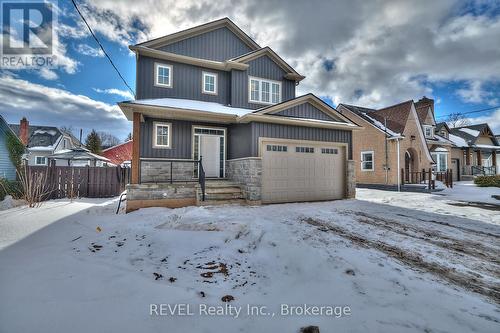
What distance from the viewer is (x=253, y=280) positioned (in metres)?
2.94

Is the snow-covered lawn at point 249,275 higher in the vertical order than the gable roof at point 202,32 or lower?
lower

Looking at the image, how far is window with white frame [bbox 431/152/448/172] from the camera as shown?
19672 millimetres

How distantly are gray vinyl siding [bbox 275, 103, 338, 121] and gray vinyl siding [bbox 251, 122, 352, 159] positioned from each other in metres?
0.53

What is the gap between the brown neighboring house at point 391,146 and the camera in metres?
15.3

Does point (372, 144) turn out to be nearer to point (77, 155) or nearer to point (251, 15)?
point (251, 15)

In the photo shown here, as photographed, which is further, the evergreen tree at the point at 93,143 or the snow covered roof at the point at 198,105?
the evergreen tree at the point at 93,143

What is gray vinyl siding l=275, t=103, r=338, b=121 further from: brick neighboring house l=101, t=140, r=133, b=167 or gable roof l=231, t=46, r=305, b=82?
brick neighboring house l=101, t=140, r=133, b=167

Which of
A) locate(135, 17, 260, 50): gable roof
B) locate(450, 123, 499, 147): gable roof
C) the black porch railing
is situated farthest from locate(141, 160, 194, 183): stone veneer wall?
locate(450, 123, 499, 147): gable roof

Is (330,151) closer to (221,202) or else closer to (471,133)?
(221,202)

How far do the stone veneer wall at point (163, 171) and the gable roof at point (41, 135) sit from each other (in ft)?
79.1

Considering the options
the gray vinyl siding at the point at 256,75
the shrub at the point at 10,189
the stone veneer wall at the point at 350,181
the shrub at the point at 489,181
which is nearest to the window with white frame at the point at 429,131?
the shrub at the point at 489,181

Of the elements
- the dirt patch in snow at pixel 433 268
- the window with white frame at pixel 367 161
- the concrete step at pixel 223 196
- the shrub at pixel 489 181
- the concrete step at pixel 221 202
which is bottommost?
the dirt patch in snow at pixel 433 268

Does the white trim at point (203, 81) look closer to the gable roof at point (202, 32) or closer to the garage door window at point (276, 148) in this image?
the gable roof at point (202, 32)

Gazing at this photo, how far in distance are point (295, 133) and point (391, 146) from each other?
10.5m
